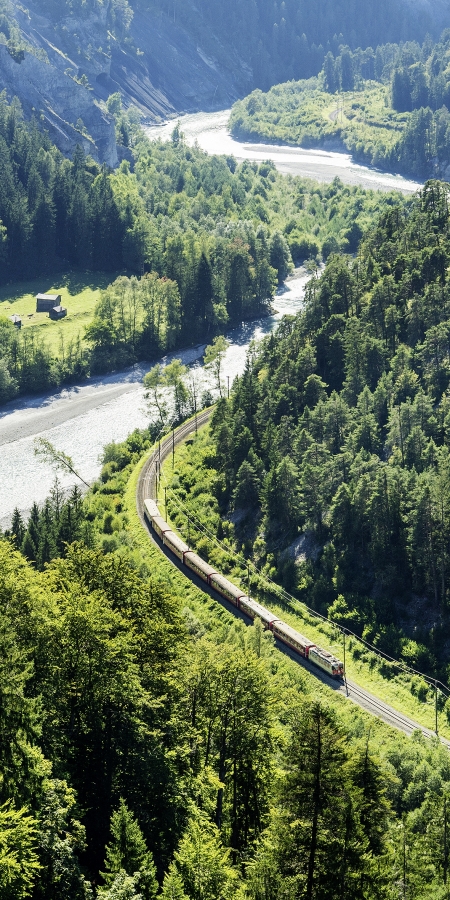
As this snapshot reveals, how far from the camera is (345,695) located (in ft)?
283

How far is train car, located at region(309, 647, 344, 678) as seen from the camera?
87.9m

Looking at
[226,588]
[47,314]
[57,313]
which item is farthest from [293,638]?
[47,314]

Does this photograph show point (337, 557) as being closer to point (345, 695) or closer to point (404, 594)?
point (404, 594)

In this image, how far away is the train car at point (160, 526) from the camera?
376 feet

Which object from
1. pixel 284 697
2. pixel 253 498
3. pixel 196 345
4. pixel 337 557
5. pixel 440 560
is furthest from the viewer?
pixel 196 345

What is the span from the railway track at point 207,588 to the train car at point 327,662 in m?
0.60

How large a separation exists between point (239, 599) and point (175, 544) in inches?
→ 557

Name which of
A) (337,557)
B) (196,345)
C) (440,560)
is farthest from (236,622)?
(196,345)

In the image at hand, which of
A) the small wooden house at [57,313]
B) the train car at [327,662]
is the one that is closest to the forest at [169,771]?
the train car at [327,662]

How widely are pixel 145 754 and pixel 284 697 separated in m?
19.2

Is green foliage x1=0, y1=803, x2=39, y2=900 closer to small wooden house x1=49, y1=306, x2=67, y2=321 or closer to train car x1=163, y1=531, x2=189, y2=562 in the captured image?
train car x1=163, y1=531, x2=189, y2=562

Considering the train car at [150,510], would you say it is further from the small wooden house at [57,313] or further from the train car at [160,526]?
the small wooden house at [57,313]

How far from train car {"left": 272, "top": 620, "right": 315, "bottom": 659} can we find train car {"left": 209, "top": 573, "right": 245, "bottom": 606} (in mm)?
6761

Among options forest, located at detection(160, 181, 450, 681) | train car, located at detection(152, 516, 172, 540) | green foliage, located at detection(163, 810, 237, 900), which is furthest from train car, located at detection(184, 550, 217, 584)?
green foliage, located at detection(163, 810, 237, 900)
